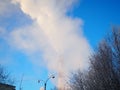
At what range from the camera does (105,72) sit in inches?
1195

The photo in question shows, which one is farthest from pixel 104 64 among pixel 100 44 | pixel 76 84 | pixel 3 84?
pixel 3 84

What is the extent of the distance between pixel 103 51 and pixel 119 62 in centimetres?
264

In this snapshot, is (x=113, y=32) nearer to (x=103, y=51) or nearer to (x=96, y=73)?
(x=103, y=51)

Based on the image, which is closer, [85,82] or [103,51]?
[103,51]

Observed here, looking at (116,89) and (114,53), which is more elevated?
(114,53)

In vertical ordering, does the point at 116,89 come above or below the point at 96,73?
below

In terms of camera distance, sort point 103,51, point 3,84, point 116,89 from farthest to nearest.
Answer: point 3,84 < point 103,51 < point 116,89

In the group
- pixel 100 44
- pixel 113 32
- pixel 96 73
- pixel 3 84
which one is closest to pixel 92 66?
pixel 96 73

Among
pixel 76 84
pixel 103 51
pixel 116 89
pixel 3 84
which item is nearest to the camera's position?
pixel 116 89

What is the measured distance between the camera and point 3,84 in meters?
35.8

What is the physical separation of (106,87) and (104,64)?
313cm

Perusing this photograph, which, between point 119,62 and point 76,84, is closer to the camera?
point 119,62

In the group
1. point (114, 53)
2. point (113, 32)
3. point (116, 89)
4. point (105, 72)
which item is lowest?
point (116, 89)

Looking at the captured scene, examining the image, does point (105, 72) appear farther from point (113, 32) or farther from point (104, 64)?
point (113, 32)
